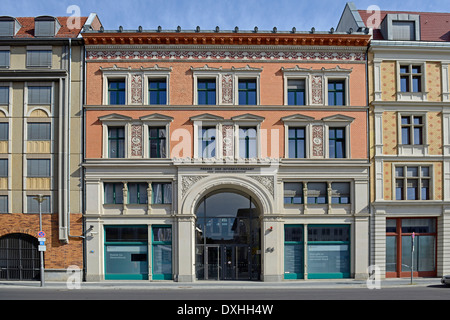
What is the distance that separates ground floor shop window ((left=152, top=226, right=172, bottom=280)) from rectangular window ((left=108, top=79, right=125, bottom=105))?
798cm

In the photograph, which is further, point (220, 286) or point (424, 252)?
point (424, 252)

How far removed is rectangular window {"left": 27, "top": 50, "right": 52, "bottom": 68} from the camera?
91.0 ft

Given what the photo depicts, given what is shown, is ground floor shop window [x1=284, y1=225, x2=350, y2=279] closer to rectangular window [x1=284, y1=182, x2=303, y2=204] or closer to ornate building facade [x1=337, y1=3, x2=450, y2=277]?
rectangular window [x1=284, y1=182, x2=303, y2=204]

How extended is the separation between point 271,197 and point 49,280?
13.8 metres

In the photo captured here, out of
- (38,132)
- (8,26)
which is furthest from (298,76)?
(8,26)

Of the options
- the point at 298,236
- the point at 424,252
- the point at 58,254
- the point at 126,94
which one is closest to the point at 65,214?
the point at 58,254

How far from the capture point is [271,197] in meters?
26.9

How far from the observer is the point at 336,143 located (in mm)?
Answer: 27906

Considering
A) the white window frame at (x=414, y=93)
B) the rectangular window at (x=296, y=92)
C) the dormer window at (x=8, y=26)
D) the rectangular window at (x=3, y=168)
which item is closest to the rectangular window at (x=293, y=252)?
the rectangular window at (x=296, y=92)

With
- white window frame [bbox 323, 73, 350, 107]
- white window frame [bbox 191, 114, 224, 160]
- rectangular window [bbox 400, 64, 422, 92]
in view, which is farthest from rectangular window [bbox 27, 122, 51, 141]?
rectangular window [bbox 400, 64, 422, 92]

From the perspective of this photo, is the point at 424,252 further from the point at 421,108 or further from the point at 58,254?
the point at 58,254

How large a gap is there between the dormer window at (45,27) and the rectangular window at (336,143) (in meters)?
18.2

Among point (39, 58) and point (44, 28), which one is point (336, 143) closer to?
point (39, 58)

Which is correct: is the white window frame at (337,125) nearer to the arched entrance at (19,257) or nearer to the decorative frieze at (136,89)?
the decorative frieze at (136,89)
